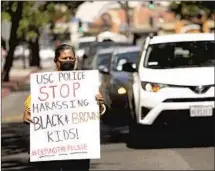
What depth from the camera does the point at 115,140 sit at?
12289 mm

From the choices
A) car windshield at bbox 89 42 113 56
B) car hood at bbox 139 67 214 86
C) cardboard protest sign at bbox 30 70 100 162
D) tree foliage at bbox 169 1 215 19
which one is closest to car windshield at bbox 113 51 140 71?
car hood at bbox 139 67 214 86

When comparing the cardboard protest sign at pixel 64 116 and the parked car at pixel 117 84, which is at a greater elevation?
the cardboard protest sign at pixel 64 116

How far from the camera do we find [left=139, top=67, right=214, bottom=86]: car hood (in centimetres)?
1101

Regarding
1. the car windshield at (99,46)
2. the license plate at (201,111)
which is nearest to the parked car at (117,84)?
the license plate at (201,111)

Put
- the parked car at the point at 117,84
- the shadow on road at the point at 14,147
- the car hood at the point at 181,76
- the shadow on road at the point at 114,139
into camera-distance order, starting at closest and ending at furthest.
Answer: the shadow on road at the point at 14,147
the shadow on road at the point at 114,139
the car hood at the point at 181,76
the parked car at the point at 117,84

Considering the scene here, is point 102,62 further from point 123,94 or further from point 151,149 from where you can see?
point 151,149

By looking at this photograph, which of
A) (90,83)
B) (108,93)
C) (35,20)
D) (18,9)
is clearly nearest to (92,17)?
(35,20)

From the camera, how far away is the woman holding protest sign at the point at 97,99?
19.5 ft

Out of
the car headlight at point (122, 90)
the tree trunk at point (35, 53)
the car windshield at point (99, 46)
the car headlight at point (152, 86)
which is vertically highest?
the car headlight at point (152, 86)

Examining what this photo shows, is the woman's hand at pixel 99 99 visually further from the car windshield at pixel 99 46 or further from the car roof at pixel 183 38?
the car windshield at pixel 99 46

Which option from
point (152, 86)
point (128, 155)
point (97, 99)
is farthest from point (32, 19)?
point (97, 99)

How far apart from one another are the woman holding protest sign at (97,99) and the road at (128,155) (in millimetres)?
3340

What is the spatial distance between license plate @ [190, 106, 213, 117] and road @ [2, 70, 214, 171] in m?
0.53

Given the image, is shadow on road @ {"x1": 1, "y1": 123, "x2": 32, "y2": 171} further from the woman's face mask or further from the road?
the woman's face mask
